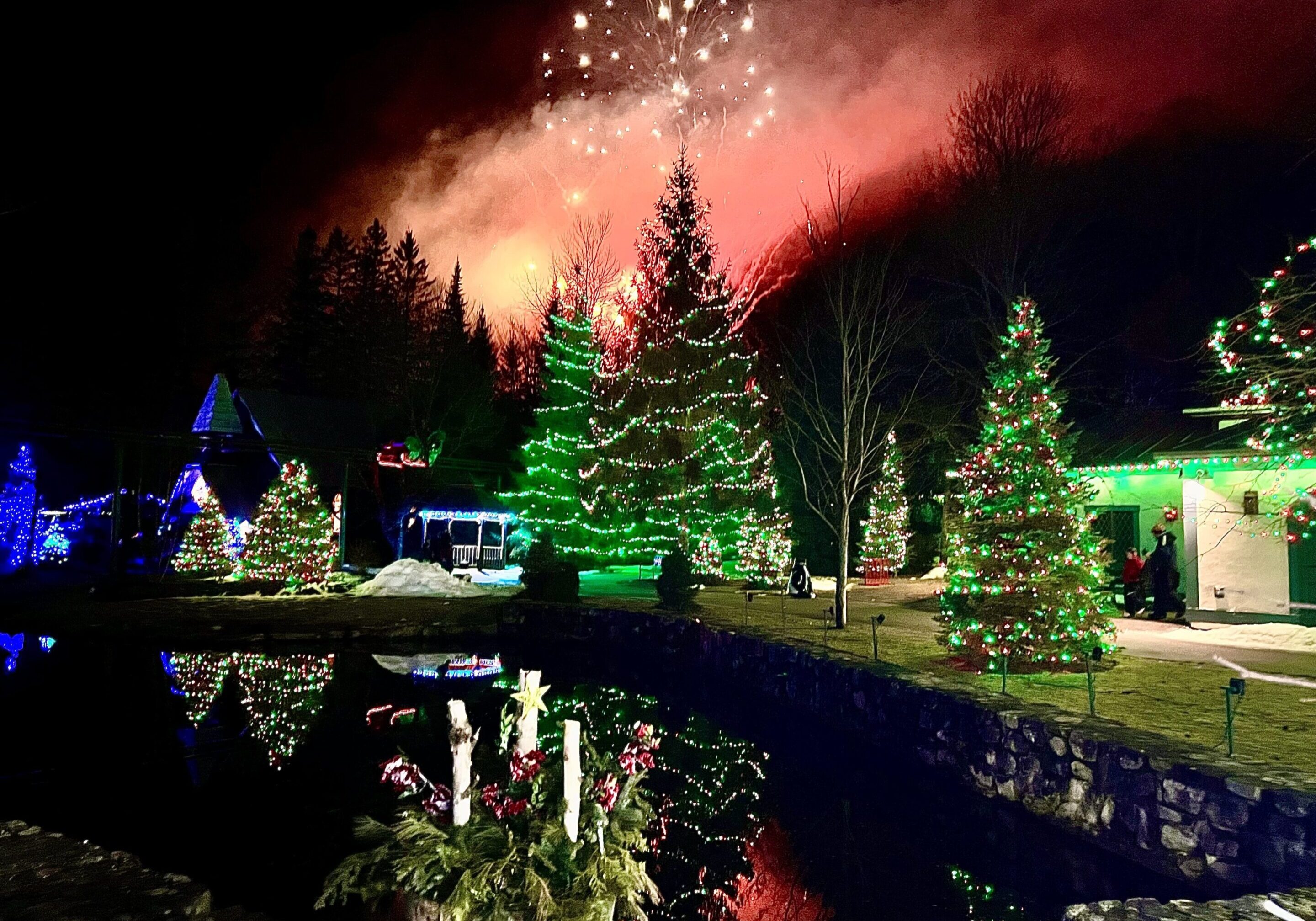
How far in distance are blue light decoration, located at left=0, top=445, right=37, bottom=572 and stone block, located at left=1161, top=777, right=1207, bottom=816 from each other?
33079 millimetres

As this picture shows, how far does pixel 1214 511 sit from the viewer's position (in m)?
13.8

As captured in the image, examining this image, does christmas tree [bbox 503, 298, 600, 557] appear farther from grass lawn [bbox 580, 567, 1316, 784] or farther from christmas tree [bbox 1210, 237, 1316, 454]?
christmas tree [bbox 1210, 237, 1316, 454]

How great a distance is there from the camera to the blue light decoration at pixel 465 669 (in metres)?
13.7

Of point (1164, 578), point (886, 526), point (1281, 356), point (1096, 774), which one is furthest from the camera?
point (886, 526)

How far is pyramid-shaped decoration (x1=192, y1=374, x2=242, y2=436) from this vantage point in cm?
2988

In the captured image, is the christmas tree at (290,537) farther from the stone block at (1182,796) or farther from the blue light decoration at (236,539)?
the stone block at (1182,796)

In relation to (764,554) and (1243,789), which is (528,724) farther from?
(764,554)

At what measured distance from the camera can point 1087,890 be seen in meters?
6.24

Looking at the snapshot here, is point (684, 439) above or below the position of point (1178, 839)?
above

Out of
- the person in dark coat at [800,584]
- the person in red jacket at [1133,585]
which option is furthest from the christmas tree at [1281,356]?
the person in dark coat at [800,584]

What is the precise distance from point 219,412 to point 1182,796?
31.0m

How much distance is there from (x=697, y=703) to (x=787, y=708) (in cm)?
131

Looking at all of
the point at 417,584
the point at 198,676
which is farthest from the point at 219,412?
the point at 198,676

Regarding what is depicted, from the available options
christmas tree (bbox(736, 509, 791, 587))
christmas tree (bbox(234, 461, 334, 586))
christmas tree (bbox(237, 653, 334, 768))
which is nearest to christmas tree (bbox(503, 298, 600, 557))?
christmas tree (bbox(736, 509, 791, 587))
